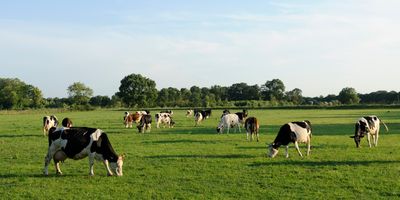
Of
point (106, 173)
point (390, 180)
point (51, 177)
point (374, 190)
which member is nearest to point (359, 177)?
point (390, 180)

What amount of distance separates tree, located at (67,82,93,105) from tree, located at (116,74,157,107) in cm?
1692

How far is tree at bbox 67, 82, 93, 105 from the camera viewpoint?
468 feet

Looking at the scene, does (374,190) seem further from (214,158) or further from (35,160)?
(35,160)

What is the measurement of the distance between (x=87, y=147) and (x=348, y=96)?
556 feet

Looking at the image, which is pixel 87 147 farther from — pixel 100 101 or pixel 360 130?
pixel 100 101

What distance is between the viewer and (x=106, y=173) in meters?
14.9

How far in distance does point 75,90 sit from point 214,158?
132097mm

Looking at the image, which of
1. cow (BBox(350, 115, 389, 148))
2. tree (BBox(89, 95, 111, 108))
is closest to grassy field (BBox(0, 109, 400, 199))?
cow (BBox(350, 115, 389, 148))

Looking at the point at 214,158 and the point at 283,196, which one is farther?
the point at 214,158

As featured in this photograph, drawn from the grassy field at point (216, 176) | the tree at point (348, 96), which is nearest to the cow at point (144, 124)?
the grassy field at point (216, 176)

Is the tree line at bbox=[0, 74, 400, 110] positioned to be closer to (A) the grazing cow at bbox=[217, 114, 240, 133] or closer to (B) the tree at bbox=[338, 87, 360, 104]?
(B) the tree at bbox=[338, 87, 360, 104]

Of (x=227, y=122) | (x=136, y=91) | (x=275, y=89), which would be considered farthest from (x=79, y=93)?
(x=227, y=122)

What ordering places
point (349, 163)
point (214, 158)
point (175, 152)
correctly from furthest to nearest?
point (175, 152) → point (214, 158) → point (349, 163)

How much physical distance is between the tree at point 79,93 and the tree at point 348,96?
9868cm
